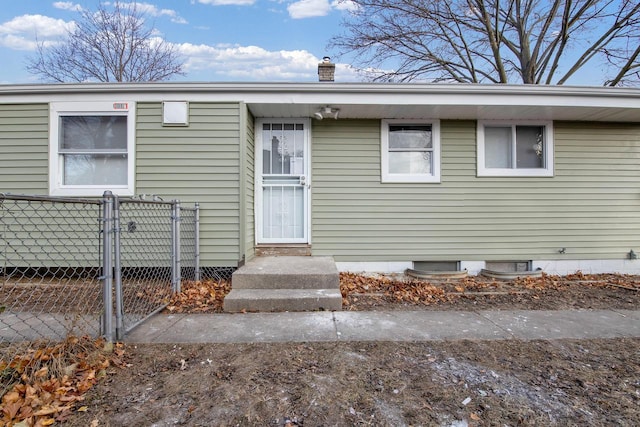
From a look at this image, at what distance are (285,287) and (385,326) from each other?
1364mm

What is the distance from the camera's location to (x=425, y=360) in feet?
7.97

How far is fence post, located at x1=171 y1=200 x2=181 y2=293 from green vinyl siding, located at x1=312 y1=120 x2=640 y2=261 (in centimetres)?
213

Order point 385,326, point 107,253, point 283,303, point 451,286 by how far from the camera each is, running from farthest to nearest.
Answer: point 451,286
point 283,303
point 385,326
point 107,253

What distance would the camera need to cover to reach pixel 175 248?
12.8ft

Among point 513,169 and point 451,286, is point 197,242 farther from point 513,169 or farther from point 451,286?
point 513,169

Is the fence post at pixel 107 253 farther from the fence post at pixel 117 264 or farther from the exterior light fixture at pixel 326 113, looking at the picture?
the exterior light fixture at pixel 326 113

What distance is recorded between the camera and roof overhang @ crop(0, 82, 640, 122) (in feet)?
14.8

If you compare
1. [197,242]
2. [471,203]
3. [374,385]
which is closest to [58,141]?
[197,242]

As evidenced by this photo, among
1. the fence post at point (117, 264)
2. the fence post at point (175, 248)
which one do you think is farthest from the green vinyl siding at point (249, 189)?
the fence post at point (117, 264)

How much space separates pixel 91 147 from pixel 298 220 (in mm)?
3289

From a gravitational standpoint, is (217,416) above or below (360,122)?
below

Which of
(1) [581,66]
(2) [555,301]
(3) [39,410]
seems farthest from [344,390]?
(1) [581,66]

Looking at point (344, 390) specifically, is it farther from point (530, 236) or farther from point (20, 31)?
point (20, 31)

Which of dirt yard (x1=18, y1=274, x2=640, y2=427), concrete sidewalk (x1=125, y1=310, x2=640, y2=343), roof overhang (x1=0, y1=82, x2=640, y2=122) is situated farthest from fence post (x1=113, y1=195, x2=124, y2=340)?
roof overhang (x1=0, y1=82, x2=640, y2=122)
